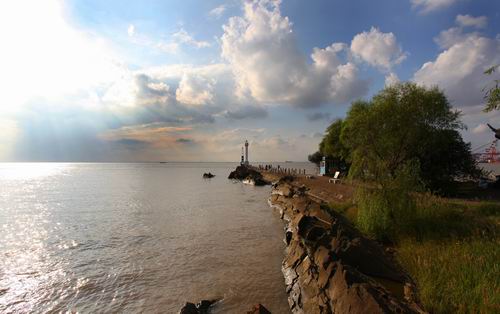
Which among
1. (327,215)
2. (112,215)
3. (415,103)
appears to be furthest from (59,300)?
(415,103)

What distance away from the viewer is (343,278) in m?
6.68

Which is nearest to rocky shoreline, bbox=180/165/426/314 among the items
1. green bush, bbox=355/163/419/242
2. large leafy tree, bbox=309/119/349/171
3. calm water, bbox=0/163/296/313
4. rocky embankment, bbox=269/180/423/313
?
rocky embankment, bbox=269/180/423/313

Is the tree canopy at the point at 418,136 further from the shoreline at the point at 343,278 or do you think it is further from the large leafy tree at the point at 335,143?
the large leafy tree at the point at 335,143

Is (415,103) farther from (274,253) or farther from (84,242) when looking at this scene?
(84,242)

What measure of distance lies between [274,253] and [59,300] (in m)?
8.78

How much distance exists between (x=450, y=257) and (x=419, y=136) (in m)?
21.5

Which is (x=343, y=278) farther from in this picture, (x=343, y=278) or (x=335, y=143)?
(x=335, y=143)

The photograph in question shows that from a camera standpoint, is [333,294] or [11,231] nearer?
[333,294]

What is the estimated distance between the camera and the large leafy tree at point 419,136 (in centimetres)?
2620

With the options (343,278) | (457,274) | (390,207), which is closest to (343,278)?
(343,278)

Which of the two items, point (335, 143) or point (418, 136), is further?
point (335, 143)

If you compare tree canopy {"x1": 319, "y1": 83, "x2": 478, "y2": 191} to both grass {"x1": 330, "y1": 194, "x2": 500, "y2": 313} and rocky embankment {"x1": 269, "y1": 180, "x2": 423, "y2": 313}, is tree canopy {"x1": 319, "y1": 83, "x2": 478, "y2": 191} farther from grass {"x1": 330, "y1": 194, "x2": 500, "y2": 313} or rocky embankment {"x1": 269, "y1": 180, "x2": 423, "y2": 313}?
rocky embankment {"x1": 269, "y1": 180, "x2": 423, "y2": 313}

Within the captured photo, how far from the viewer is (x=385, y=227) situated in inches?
483

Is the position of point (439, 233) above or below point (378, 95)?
below
